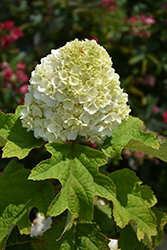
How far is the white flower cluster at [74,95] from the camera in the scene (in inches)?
40.7

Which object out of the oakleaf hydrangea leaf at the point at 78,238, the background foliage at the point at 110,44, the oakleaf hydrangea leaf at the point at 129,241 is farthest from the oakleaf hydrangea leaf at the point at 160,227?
the background foliage at the point at 110,44

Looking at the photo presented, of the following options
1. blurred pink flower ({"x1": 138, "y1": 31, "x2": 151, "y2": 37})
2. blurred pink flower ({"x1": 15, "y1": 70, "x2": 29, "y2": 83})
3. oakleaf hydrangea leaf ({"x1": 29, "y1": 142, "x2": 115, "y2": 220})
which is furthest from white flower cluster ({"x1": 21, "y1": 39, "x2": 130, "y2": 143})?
blurred pink flower ({"x1": 138, "y1": 31, "x2": 151, "y2": 37})

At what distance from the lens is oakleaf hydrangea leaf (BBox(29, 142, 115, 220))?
3.35 feet

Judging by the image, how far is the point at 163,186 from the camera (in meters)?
2.54

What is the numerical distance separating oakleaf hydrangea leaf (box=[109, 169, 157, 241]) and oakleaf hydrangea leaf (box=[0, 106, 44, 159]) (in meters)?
0.38

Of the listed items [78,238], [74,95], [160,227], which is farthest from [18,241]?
[74,95]

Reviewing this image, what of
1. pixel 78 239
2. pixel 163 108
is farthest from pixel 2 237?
pixel 163 108

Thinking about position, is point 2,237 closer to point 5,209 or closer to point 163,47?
point 5,209

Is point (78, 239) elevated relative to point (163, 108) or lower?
lower

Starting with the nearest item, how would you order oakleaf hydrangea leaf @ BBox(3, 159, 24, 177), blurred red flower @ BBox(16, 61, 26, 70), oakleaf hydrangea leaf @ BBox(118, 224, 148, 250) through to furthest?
oakleaf hydrangea leaf @ BBox(118, 224, 148, 250) → oakleaf hydrangea leaf @ BBox(3, 159, 24, 177) → blurred red flower @ BBox(16, 61, 26, 70)

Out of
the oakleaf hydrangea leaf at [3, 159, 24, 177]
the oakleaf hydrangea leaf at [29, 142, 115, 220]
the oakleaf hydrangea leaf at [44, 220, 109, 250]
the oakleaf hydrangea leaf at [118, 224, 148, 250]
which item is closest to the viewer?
the oakleaf hydrangea leaf at [29, 142, 115, 220]

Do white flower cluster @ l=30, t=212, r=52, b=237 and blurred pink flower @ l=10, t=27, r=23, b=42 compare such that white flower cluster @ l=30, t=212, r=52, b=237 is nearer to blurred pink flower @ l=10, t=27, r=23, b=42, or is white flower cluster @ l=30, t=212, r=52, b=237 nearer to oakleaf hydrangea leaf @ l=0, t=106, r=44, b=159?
oakleaf hydrangea leaf @ l=0, t=106, r=44, b=159

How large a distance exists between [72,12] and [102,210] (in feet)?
7.10

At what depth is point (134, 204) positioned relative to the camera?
1.19 m
